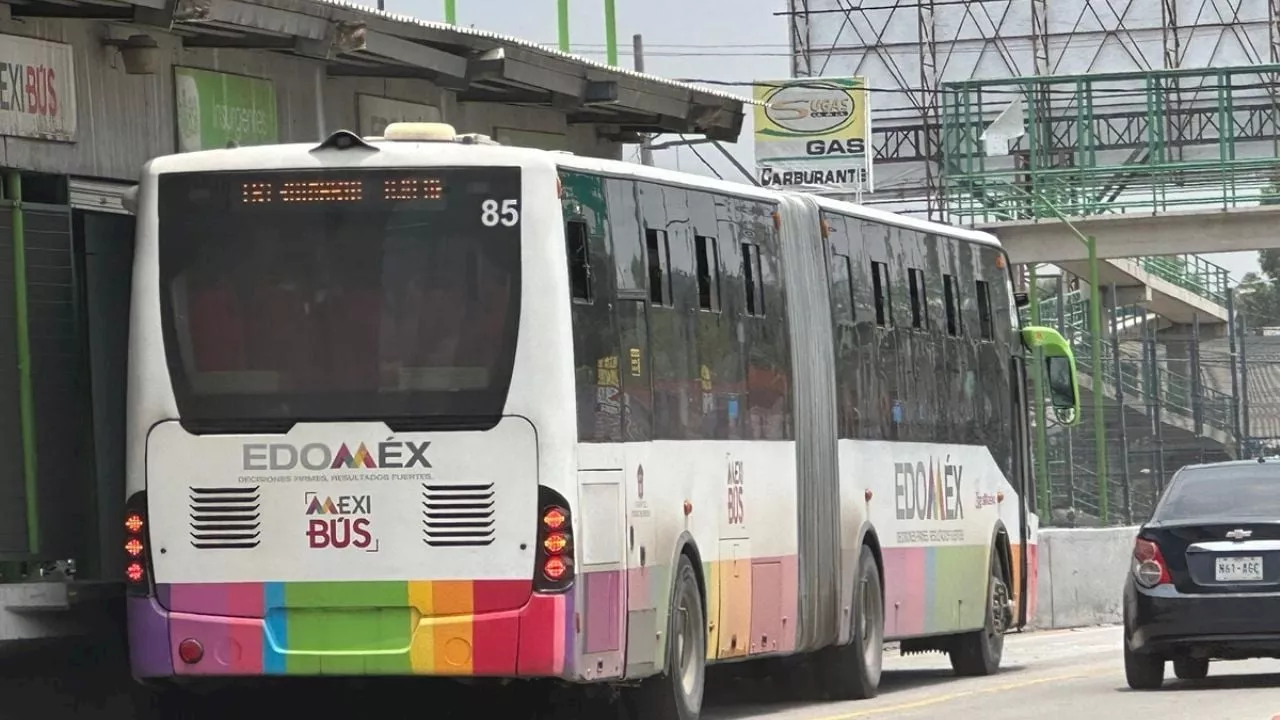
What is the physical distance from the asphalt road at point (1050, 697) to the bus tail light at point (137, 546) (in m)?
4.35

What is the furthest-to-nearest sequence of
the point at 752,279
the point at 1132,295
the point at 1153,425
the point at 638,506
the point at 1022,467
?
the point at 1132,295
the point at 1153,425
the point at 1022,467
the point at 752,279
the point at 638,506

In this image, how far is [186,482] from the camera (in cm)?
1395

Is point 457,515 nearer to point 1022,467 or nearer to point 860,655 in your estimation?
point 860,655

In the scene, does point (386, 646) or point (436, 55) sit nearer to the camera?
point (386, 646)

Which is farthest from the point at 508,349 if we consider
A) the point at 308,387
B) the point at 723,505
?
the point at 723,505

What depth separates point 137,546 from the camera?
14.0 m

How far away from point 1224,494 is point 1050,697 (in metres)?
1.85

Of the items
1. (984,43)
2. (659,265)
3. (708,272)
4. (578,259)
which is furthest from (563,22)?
(984,43)

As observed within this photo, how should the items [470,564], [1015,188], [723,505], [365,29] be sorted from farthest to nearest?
[1015,188] → [365,29] → [723,505] → [470,564]

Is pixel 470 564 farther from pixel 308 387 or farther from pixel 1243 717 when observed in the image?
pixel 1243 717

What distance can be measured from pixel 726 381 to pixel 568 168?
2618 mm

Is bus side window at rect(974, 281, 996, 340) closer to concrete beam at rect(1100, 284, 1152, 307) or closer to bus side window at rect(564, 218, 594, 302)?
bus side window at rect(564, 218, 594, 302)

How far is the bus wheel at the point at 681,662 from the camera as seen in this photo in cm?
1511

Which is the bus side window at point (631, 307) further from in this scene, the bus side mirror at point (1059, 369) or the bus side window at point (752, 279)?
the bus side mirror at point (1059, 369)
